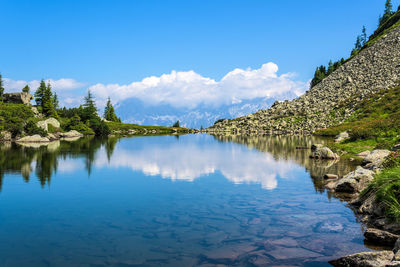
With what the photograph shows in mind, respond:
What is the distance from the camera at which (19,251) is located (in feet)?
42.8

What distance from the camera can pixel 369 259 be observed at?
10.8 meters

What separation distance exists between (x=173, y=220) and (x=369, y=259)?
9797 mm

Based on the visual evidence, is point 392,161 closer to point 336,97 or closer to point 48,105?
point 336,97

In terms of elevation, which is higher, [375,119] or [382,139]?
[375,119]

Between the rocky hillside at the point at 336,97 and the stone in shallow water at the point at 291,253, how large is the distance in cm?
10784

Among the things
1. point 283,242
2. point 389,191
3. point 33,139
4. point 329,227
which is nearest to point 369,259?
point 283,242

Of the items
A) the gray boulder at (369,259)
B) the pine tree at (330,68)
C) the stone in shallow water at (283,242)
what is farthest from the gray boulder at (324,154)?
the pine tree at (330,68)

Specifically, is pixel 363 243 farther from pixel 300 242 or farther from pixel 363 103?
pixel 363 103

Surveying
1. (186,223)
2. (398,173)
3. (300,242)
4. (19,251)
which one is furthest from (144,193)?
(398,173)

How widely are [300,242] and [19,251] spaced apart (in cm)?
1212

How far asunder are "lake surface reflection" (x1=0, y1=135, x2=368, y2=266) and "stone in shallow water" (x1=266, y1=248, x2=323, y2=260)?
4cm

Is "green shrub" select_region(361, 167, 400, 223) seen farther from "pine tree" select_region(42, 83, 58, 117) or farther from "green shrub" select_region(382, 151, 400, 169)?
"pine tree" select_region(42, 83, 58, 117)

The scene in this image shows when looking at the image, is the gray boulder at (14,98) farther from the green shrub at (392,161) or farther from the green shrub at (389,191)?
the green shrub at (389,191)

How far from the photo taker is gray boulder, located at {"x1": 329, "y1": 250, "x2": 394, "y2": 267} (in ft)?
34.7
